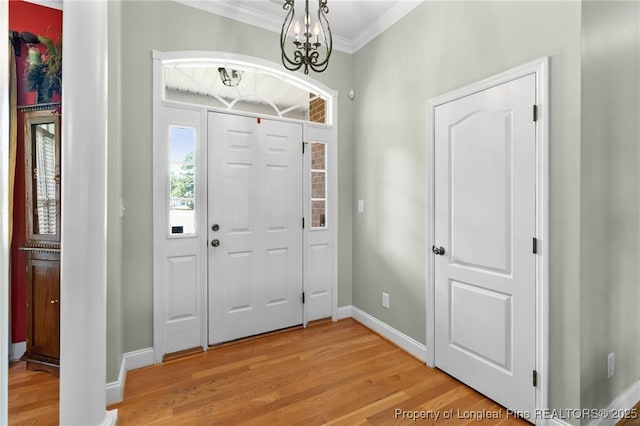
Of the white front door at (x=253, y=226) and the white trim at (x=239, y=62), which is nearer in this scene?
the white trim at (x=239, y=62)

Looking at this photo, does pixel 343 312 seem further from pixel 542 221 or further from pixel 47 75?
pixel 47 75

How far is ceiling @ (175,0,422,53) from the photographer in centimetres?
267

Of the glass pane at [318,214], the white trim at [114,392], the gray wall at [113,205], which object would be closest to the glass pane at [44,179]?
the gray wall at [113,205]

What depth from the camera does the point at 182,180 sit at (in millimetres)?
2623

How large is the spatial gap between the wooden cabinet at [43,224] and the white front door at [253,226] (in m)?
1.06

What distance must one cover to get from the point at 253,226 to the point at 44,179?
156cm

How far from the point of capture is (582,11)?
1.57 metres

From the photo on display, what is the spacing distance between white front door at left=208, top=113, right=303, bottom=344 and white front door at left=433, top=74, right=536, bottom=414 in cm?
137

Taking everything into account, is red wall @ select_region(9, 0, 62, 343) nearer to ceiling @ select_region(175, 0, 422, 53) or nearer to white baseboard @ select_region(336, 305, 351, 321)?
ceiling @ select_region(175, 0, 422, 53)

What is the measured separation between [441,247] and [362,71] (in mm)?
2005

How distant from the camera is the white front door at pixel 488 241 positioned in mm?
1826

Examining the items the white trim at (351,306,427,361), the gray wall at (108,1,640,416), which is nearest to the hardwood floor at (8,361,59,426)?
the gray wall at (108,1,640,416)

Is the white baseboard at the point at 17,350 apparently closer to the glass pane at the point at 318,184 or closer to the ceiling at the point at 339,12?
the glass pane at the point at 318,184

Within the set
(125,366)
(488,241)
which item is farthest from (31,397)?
Result: (488,241)
